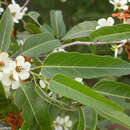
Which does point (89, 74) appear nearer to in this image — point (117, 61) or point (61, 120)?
point (117, 61)

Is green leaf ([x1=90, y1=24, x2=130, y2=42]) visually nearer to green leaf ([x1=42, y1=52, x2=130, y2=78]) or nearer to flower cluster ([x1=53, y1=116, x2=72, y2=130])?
green leaf ([x1=42, y1=52, x2=130, y2=78])

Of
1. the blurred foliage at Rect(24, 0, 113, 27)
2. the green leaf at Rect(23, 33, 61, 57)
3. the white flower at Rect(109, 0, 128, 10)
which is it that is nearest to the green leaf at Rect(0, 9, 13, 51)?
the green leaf at Rect(23, 33, 61, 57)

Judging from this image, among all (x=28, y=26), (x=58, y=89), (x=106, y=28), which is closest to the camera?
(x=58, y=89)

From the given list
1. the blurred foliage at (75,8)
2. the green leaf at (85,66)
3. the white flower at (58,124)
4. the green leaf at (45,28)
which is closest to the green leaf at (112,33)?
the green leaf at (85,66)

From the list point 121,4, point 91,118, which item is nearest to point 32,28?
point 121,4

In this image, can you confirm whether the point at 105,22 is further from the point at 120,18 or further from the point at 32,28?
the point at 32,28

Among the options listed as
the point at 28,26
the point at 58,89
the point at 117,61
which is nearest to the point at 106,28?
the point at 117,61
